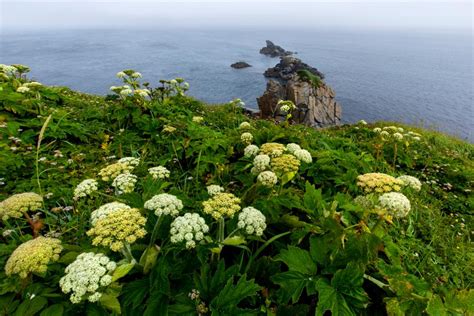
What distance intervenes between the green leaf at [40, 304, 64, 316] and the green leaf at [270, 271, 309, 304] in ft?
6.70

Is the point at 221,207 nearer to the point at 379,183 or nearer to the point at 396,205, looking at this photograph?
the point at 396,205

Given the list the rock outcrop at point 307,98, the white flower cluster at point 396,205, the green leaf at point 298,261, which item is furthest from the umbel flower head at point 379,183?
the rock outcrop at point 307,98

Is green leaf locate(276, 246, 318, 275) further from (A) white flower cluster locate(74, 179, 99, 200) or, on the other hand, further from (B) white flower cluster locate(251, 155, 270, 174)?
(A) white flower cluster locate(74, 179, 99, 200)

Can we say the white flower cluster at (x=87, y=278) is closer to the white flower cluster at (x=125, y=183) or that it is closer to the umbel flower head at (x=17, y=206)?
the white flower cluster at (x=125, y=183)

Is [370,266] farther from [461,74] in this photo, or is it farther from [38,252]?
[461,74]

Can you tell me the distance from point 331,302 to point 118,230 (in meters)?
2.19

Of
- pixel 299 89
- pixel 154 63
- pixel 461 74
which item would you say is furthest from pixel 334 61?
pixel 299 89

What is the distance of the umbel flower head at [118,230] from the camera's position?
2.68m

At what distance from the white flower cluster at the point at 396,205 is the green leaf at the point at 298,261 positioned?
108 cm

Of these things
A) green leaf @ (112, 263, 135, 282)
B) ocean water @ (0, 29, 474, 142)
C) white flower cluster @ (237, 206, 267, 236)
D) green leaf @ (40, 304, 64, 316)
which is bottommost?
green leaf @ (40, 304, 64, 316)

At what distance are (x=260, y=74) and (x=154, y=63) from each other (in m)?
42.7

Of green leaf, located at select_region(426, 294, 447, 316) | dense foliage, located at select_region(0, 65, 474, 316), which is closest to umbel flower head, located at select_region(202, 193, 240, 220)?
dense foliage, located at select_region(0, 65, 474, 316)

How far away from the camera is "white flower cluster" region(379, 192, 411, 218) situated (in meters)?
3.11

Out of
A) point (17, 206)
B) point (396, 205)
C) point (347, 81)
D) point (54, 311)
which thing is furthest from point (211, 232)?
point (347, 81)
